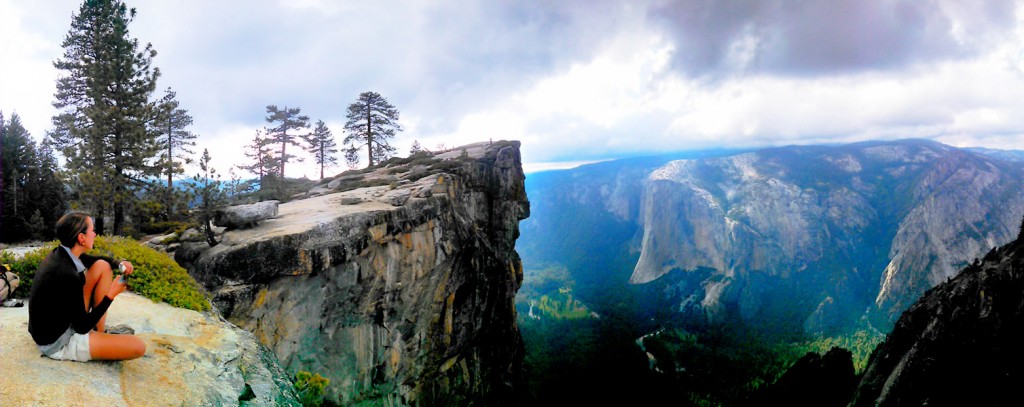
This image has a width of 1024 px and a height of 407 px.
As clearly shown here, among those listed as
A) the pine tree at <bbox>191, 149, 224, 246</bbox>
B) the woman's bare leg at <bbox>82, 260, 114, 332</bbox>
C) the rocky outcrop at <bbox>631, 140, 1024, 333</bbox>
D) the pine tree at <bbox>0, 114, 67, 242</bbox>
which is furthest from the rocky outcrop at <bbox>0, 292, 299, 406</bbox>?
the rocky outcrop at <bbox>631, 140, 1024, 333</bbox>

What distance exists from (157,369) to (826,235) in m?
204

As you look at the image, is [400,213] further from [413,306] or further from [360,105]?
[360,105]

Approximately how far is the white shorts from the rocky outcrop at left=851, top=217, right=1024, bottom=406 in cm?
4466

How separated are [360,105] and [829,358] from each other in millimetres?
73426

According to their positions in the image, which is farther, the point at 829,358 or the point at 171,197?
the point at 829,358

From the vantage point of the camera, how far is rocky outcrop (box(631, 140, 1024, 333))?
12306cm

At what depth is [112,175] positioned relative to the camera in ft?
63.8

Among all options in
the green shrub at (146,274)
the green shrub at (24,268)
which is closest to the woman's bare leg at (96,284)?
the green shrub at (146,274)

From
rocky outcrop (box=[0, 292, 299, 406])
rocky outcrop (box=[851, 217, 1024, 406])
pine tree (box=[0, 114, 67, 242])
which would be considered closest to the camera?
rocky outcrop (box=[0, 292, 299, 406])

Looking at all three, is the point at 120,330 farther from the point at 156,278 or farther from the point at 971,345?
the point at 971,345

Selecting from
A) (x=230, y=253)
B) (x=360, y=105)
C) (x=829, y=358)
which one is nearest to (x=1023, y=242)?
(x=829, y=358)

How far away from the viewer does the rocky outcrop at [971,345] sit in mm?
28047

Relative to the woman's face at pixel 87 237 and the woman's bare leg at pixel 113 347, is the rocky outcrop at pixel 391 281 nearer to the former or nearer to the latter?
the woman's face at pixel 87 237

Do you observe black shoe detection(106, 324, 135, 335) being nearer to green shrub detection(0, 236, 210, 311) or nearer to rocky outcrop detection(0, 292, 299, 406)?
rocky outcrop detection(0, 292, 299, 406)
